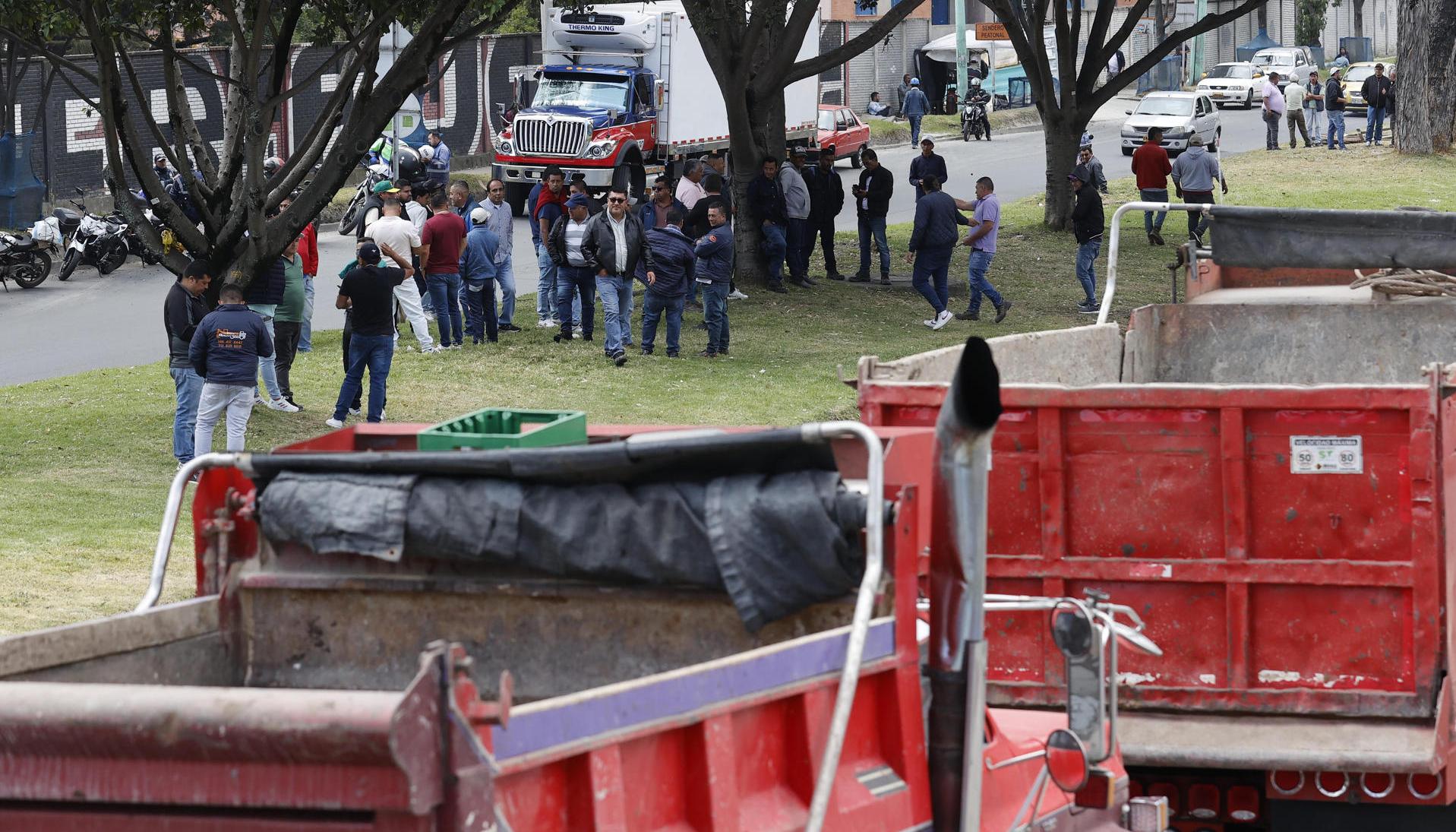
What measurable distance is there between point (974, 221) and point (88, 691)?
18721mm

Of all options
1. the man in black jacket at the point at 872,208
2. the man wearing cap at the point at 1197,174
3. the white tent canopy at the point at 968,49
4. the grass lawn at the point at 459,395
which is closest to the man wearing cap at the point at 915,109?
the white tent canopy at the point at 968,49

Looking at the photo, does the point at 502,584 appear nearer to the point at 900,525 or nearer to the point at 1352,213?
the point at 900,525

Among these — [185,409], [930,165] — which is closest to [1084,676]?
[185,409]

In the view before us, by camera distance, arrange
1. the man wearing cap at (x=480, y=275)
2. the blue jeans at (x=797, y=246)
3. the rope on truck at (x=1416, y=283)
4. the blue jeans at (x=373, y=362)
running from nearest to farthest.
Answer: the rope on truck at (x=1416, y=283), the blue jeans at (x=373, y=362), the man wearing cap at (x=480, y=275), the blue jeans at (x=797, y=246)

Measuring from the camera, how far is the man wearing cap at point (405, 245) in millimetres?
17969

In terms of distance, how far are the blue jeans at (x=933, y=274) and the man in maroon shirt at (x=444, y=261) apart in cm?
552

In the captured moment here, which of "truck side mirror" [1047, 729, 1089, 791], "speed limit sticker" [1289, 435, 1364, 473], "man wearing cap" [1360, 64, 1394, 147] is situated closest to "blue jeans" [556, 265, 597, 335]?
"speed limit sticker" [1289, 435, 1364, 473]

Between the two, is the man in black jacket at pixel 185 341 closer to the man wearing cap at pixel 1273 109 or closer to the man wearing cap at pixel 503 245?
the man wearing cap at pixel 503 245

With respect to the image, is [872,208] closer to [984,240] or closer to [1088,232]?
[984,240]

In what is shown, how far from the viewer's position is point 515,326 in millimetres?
20953

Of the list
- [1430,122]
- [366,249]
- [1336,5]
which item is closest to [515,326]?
[366,249]

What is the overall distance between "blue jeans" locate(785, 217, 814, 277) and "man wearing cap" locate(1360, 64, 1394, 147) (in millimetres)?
25363

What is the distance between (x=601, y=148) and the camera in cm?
3306

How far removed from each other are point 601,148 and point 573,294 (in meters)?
13.8
